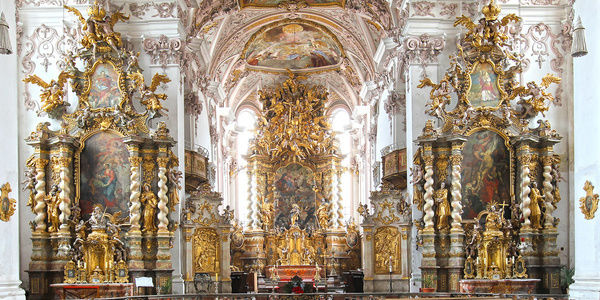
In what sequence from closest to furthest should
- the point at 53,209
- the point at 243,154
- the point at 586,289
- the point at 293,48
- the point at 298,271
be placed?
1. the point at 586,289
2. the point at 53,209
3. the point at 298,271
4. the point at 293,48
5. the point at 243,154

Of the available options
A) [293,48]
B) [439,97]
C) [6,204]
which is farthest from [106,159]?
[293,48]

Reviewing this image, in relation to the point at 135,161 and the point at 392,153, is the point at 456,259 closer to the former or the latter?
the point at 392,153

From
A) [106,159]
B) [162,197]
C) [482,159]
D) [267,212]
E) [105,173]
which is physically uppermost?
[106,159]

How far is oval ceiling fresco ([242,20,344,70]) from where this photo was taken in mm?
36969

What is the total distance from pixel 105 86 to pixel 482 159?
10.6m

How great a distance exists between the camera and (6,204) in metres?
15.0

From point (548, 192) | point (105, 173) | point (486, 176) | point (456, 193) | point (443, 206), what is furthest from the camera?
point (105, 173)

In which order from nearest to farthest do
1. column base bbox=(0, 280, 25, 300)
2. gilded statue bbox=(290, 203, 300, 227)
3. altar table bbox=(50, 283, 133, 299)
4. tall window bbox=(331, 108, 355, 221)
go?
column base bbox=(0, 280, 25, 300)
altar table bbox=(50, 283, 133, 299)
gilded statue bbox=(290, 203, 300, 227)
tall window bbox=(331, 108, 355, 221)

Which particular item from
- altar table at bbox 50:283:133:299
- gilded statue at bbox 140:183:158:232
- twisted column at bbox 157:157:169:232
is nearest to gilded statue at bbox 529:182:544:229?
twisted column at bbox 157:157:169:232

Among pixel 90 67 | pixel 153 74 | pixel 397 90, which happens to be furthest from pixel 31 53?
pixel 397 90

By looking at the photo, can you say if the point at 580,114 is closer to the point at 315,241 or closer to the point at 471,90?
the point at 471,90

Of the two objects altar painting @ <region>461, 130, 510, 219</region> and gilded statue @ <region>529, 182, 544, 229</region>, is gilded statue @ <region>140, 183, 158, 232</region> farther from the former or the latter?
gilded statue @ <region>529, 182, 544, 229</region>

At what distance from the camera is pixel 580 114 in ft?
53.0

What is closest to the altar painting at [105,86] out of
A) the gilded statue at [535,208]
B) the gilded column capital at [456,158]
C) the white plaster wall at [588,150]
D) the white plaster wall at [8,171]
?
the white plaster wall at [8,171]
